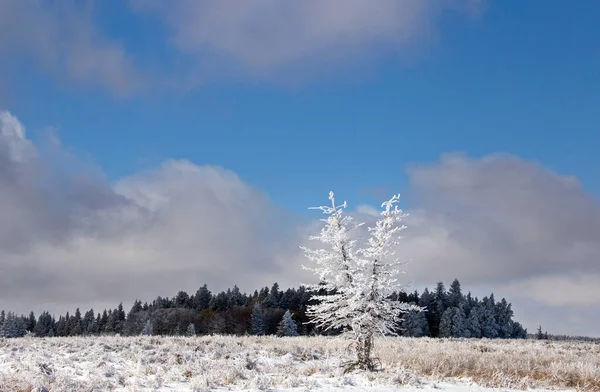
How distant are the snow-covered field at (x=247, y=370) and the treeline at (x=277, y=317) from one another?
4428 centimetres

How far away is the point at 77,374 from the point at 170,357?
143 inches

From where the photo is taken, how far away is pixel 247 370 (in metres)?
16.5

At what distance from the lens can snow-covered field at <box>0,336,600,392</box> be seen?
13805mm

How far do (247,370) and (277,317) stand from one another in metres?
79.4

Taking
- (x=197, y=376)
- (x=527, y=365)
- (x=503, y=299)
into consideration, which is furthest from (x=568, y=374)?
(x=503, y=299)

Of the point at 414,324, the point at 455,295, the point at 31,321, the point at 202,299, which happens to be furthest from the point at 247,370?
the point at 31,321

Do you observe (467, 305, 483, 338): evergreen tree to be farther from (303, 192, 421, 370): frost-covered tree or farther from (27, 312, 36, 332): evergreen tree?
(27, 312, 36, 332): evergreen tree

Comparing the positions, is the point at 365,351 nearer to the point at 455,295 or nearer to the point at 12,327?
the point at 455,295

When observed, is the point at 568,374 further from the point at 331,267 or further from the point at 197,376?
the point at 197,376

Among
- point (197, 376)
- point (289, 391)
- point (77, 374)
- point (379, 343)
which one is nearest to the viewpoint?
point (289, 391)

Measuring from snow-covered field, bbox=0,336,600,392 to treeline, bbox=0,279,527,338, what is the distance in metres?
44.3

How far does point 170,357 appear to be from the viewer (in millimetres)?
18969

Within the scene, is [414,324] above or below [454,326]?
above

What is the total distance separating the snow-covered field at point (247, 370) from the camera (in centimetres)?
1380
